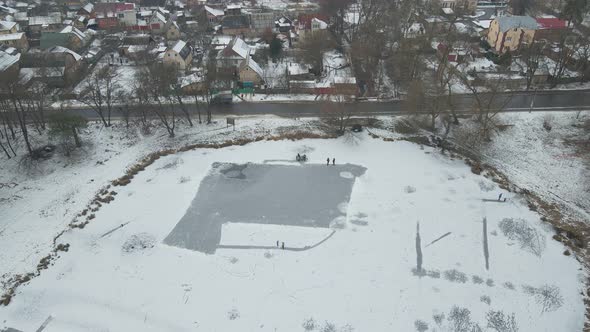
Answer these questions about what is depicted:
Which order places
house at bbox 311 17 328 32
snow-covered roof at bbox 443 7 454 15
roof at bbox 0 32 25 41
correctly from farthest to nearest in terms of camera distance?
snow-covered roof at bbox 443 7 454 15 < house at bbox 311 17 328 32 < roof at bbox 0 32 25 41

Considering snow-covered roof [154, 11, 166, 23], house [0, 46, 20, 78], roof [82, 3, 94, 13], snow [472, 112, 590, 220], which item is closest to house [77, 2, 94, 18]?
roof [82, 3, 94, 13]

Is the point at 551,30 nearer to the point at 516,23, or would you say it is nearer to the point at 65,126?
the point at 516,23

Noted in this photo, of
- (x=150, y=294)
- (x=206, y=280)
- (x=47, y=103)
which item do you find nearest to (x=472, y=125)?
(x=206, y=280)

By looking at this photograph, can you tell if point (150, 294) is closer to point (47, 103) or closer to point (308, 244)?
point (308, 244)

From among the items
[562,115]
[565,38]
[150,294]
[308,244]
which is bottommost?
[150,294]

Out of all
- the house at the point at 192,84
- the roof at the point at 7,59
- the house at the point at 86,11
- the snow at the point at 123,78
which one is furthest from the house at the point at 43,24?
the house at the point at 192,84

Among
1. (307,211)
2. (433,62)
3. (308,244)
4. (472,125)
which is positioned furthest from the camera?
(433,62)

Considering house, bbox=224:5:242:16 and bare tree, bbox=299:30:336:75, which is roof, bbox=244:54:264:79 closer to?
bare tree, bbox=299:30:336:75
